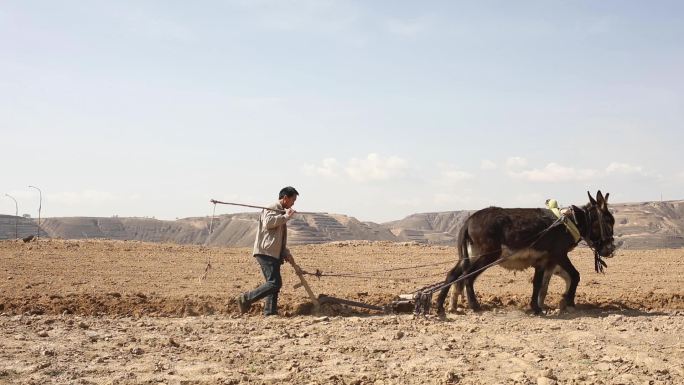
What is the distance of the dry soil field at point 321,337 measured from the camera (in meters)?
6.55

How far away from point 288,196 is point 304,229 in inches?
2648

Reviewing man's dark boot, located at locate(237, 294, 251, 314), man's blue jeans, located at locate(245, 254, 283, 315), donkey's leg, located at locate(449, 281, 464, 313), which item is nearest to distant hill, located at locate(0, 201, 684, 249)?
donkey's leg, located at locate(449, 281, 464, 313)

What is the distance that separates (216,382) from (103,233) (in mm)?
94587

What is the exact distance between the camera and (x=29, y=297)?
36.0 ft

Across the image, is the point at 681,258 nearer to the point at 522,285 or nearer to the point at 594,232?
the point at 522,285

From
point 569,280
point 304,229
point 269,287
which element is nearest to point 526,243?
point 569,280

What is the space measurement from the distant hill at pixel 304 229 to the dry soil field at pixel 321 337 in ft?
171

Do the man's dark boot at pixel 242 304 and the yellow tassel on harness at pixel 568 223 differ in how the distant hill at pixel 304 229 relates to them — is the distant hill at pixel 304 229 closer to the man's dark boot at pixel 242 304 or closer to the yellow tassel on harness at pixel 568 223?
the yellow tassel on harness at pixel 568 223

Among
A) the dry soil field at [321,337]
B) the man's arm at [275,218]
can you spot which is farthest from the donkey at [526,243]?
the man's arm at [275,218]

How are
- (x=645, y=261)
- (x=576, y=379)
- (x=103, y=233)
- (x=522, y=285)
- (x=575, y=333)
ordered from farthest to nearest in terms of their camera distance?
(x=103, y=233) < (x=645, y=261) < (x=522, y=285) < (x=575, y=333) < (x=576, y=379)

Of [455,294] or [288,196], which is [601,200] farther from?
[288,196]

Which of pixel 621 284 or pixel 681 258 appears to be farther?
pixel 681 258

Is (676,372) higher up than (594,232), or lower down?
lower down

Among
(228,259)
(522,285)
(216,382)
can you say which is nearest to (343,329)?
(216,382)
